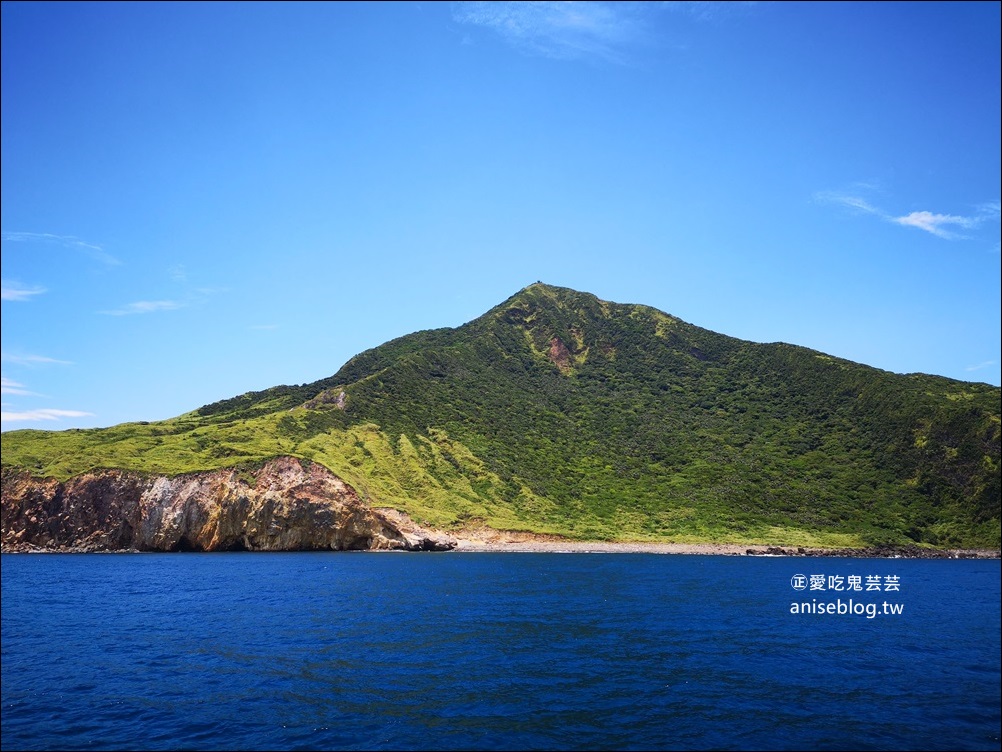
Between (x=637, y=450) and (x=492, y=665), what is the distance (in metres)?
133

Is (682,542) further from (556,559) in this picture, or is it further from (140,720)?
(140,720)

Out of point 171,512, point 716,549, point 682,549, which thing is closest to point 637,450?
point 682,549

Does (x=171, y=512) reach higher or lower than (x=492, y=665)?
lower

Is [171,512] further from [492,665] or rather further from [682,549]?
[492,665]

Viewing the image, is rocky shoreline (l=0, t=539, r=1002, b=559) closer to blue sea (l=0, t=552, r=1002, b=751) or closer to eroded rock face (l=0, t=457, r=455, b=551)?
eroded rock face (l=0, t=457, r=455, b=551)

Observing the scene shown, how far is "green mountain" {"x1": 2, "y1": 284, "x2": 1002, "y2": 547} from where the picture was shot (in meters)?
115

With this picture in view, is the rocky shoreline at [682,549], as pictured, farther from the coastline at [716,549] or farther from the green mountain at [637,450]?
the green mountain at [637,450]

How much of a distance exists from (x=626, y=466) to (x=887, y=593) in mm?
92171

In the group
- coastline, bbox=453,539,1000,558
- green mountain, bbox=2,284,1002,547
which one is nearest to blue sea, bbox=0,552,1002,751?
coastline, bbox=453,539,1000,558

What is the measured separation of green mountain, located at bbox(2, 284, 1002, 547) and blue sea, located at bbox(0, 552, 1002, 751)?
59029 millimetres

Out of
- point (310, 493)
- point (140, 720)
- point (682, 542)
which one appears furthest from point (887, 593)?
point (310, 493)

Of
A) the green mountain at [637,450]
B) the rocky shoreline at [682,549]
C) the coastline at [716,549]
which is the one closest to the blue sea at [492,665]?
the rocky shoreline at [682,549]

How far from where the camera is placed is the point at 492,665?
2969cm

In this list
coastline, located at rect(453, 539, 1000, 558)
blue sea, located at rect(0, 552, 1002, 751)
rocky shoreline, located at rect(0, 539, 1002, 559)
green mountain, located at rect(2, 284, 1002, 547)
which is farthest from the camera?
green mountain, located at rect(2, 284, 1002, 547)
